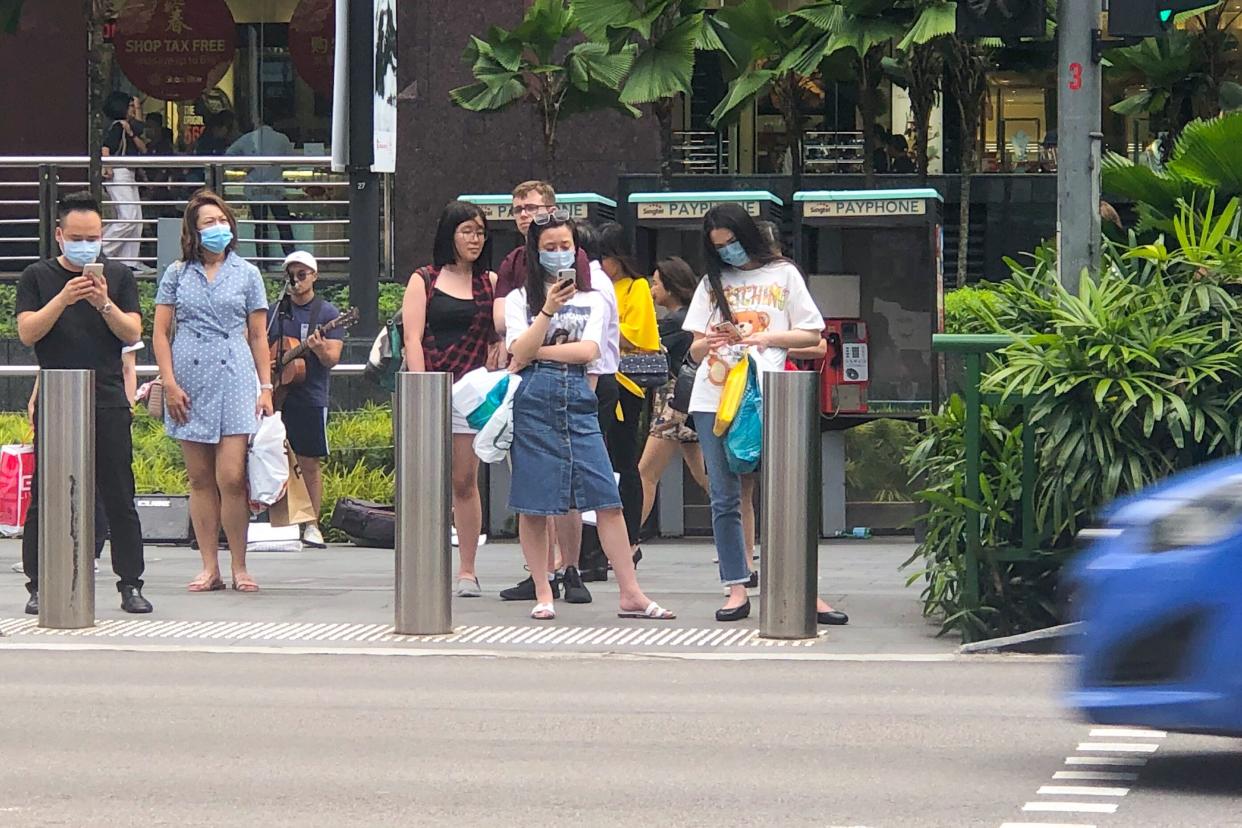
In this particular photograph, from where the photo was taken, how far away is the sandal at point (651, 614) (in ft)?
31.9

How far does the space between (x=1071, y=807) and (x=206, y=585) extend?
5.87m

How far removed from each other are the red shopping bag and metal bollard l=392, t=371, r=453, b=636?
515 cm

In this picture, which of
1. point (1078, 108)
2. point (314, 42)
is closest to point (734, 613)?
point (1078, 108)

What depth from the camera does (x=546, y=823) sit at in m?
5.84

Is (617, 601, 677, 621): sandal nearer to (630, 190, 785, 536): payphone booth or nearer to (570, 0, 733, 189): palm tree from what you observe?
(630, 190, 785, 536): payphone booth

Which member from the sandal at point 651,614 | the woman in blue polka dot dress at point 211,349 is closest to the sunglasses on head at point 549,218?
the woman in blue polka dot dress at point 211,349

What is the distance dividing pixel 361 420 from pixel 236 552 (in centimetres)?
455

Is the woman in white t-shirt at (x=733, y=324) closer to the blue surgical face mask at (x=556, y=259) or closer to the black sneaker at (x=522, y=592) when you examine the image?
the blue surgical face mask at (x=556, y=259)

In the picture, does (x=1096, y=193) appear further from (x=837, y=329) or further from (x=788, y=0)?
(x=788, y=0)

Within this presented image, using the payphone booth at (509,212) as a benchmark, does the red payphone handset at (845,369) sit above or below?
below

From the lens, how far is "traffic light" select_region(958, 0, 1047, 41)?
9828 mm

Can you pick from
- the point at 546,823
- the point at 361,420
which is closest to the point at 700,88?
the point at 361,420

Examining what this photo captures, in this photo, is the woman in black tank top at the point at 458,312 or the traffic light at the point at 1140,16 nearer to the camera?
the traffic light at the point at 1140,16

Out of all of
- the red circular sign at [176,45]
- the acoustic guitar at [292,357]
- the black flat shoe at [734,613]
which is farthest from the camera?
the red circular sign at [176,45]
